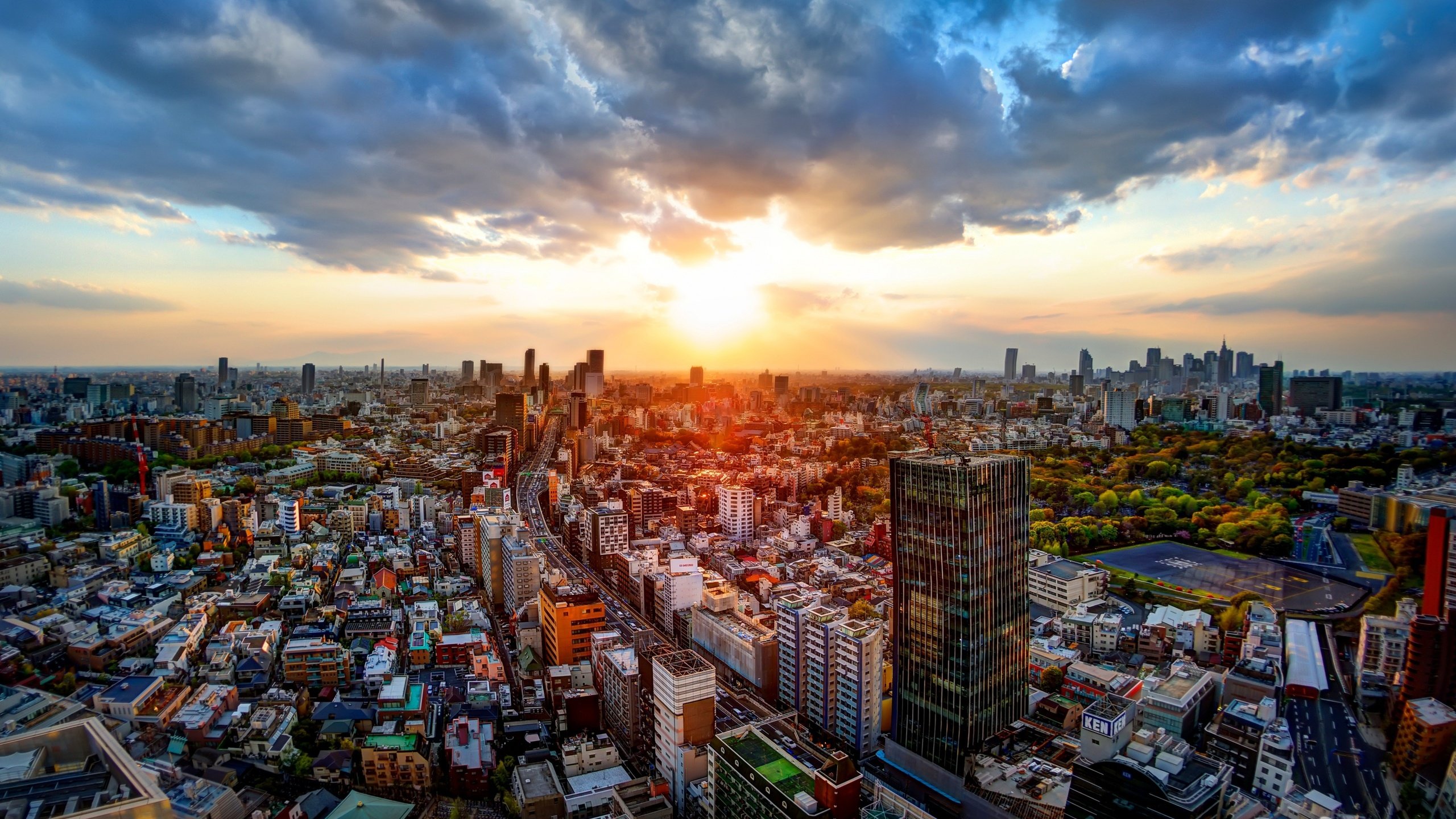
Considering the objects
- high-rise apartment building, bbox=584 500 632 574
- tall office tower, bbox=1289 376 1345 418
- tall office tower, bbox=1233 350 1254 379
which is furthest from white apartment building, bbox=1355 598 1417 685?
tall office tower, bbox=1233 350 1254 379

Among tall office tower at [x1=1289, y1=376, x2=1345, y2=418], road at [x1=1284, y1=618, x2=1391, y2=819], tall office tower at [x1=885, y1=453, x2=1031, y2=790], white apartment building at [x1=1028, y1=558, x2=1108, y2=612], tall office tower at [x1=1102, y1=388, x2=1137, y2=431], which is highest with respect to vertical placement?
tall office tower at [x1=1289, y1=376, x2=1345, y2=418]

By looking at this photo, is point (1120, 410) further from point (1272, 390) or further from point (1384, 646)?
point (1384, 646)

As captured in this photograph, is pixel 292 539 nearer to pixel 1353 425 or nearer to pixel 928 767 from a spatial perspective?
pixel 928 767

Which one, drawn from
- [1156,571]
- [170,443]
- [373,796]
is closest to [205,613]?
[373,796]

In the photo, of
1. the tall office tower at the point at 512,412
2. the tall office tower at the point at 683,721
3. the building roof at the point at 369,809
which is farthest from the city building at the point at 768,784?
the tall office tower at the point at 512,412

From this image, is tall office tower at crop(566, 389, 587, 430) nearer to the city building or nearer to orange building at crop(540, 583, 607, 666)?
orange building at crop(540, 583, 607, 666)

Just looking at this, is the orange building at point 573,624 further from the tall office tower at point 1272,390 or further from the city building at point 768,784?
the tall office tower at point 1272,390
